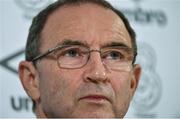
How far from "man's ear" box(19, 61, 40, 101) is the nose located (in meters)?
0.21

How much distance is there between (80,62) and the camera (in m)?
1.45

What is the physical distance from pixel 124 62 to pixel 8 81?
2.30ft

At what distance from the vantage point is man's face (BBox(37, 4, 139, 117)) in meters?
1.38

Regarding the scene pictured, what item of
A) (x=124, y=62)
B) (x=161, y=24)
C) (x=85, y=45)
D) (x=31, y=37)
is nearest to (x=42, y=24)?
(x=31, y=37)

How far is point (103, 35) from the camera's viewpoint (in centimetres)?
149

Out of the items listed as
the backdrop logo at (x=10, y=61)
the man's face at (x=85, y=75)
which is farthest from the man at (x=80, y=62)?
the backdrop logo at (x=10, y=61)

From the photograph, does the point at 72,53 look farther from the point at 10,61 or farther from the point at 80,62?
the point at 10,61

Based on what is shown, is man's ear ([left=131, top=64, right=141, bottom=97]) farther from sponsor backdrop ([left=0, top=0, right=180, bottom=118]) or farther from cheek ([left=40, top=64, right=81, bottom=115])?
sponsor backdrop ([left=0, top=0, right=180, bottom=118])

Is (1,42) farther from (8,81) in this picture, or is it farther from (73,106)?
(73,106)

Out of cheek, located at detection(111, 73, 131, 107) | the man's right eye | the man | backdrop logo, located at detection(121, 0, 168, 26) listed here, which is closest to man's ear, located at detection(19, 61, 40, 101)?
the man

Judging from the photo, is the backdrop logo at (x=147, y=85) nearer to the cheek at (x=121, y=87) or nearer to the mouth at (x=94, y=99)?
the cheek at (x=121, y=87)

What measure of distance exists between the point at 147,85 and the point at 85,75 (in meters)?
1.01

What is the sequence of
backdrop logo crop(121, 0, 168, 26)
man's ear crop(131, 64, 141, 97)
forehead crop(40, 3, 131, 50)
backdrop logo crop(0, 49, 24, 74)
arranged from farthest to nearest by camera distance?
backdrop logo crop(121, 0, 168, 26) < backdrop logo crop(0, 49, 24, 74) < man's ear crop(131, 64, 141, 97) < forehead crop(40, 3, 131, 50)

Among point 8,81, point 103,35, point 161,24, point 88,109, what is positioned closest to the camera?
point 88,109
